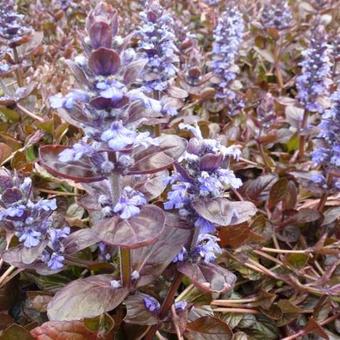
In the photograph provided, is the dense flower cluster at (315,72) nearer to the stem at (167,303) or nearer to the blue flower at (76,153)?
the stem at (167,303)

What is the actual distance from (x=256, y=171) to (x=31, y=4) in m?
2.68

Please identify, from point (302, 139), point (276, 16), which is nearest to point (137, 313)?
point (302, 139)

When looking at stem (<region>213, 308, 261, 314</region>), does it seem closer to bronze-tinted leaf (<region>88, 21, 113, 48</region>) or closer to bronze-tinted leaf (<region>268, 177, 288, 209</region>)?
bronze-tinted leaf (<region>268, 177, 288, 209</region>)

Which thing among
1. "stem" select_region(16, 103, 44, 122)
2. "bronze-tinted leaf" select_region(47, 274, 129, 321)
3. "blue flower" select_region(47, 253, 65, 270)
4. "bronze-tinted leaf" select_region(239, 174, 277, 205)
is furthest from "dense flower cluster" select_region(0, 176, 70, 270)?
"bronze-tinted leaf" select_region(239, 174, 277, 205)

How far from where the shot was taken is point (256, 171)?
2961 millimetres

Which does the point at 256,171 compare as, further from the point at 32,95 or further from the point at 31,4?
the point at 31,4

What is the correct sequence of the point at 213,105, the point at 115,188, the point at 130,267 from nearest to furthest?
the point at 115,188 < the point at 130,267 < the point at 213,105

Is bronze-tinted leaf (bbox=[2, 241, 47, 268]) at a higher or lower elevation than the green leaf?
higher

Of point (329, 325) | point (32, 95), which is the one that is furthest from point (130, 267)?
point (32, 95)

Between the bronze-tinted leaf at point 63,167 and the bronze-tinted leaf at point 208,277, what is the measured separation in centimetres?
43

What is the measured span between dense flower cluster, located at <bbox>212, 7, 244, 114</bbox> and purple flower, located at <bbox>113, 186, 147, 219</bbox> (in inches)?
71.9

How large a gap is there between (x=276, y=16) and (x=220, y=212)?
108 inches

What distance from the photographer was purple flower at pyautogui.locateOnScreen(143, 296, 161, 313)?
174 cm

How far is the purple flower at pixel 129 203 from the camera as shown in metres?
1.43
